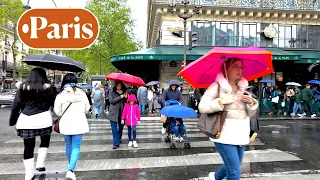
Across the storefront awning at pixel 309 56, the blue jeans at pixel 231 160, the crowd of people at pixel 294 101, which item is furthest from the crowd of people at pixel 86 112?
the storefront awning at pixel 309 56

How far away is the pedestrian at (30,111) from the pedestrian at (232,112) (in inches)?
103

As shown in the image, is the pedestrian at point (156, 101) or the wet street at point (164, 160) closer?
the wet street at point (164, 160)

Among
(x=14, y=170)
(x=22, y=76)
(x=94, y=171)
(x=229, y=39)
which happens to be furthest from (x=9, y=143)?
(x=22, y=76)

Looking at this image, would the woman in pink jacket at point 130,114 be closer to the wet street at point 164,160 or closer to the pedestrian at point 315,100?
the wet street at point 164,160

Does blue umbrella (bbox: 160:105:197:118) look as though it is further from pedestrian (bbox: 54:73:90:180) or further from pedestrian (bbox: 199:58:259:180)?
pedestrian (bbox: 199:58:259:180)

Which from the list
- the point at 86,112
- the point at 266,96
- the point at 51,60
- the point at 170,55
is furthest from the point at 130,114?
the point at 266,96

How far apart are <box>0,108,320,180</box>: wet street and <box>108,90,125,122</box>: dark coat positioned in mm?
786

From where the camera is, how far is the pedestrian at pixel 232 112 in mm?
3391

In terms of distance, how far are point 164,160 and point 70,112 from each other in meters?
2.38

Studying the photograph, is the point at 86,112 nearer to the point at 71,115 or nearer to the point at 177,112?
the point at 71,115

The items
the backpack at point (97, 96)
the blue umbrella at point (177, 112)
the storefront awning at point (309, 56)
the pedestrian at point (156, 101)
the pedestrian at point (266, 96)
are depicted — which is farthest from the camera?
the storefront awning at point (309, 56)

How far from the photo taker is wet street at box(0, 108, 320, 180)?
5234 millimetres

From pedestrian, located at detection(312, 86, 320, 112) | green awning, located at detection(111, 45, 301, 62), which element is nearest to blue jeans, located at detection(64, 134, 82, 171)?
green awning, located at detection(111, 45, 301, 62)

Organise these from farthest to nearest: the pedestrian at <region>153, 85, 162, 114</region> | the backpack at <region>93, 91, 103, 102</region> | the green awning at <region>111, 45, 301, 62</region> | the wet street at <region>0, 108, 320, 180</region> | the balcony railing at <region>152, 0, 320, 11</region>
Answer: the balcony railing at <region>152, 0, 320, 11</region>, the green awning at <region>111, 45, 301, 62</region>, the pedestrian at <region>153, 85, 162, 114</region>, the backpack at <region>93, 91, 103, 102</region>, the wet street at <region>0, 108, 320, 180</region>
